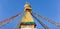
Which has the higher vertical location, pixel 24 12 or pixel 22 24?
pixel 24 12

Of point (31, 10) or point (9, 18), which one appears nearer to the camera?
point (9, 18)

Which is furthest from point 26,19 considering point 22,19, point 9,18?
point 9,18

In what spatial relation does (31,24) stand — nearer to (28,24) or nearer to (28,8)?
(28,24)

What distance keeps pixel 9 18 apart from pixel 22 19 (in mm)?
1112

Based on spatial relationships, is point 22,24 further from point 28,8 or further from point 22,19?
point 28,8

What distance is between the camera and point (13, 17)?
16.2 metres

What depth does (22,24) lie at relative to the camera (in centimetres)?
1634

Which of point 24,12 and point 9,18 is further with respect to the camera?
point 24,12

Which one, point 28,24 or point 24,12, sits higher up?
point 24,12

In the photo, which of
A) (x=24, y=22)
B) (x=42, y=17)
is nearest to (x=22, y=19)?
(x=24, y=22)

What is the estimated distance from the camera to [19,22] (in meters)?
16.1

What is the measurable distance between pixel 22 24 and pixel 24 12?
1.17m

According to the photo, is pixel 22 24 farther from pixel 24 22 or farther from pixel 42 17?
pixel 42 17

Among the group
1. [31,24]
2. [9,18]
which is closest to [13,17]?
[9,18]
